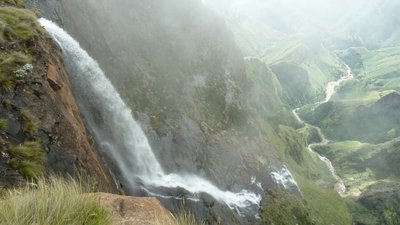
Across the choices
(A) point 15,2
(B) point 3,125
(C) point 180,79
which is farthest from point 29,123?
(C) point 180,79

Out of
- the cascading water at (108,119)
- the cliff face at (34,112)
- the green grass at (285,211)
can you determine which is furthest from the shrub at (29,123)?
the green grass at (285,211)

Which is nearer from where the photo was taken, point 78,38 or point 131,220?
point 131,220

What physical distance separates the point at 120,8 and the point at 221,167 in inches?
1304

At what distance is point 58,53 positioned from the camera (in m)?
38.7

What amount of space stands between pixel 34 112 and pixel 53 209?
19.0 m

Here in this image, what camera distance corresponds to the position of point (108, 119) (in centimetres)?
4653

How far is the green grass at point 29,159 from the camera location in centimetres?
2157

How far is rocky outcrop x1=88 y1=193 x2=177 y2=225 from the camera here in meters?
13.7

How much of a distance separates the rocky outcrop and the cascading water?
1025 inches

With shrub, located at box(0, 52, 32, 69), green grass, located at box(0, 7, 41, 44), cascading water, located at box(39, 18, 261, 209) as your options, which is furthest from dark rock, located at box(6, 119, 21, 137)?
cascading water, located at box(39, 18, 261, 209)

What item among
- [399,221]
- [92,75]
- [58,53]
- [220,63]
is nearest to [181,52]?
[220,63]

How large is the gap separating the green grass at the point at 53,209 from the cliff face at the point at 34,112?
1009 cm

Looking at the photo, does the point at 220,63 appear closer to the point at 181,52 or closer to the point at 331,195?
the point at 181,52

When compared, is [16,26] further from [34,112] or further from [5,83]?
[34,112]
